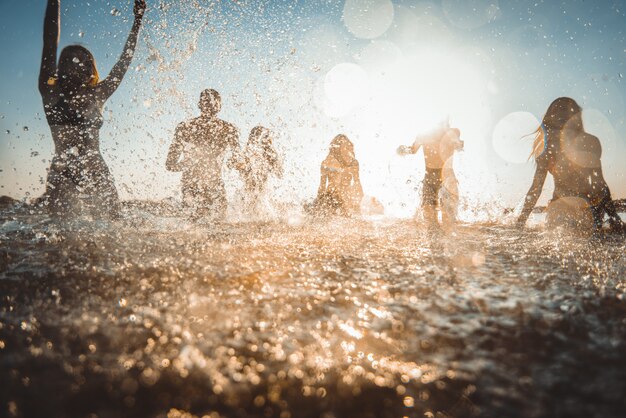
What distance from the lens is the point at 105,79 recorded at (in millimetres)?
3881

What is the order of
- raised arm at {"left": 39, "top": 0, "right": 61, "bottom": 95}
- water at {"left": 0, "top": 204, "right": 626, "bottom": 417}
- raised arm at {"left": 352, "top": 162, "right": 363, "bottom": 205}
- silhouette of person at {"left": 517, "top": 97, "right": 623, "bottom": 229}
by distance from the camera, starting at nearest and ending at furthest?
water at {"left": 0, "top": 204, "right": 626, "bottom": 417}
raised arm at {"left": 39, "top": 0, "right": 61, "bottom": 95}
silhouette of person at {"left": 517, "top": 97, "right": 623, "bottom": 229}
raised arm at {"left": 352, "top": 162, "right": 363, "bottom": 205}

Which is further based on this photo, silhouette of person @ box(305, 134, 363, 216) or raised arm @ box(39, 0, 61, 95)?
silhouette of person @ box(305, 134, 363, 216)

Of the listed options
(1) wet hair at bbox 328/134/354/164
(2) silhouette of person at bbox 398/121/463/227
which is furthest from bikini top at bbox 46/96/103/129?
(2) silhouette of person at bbox 398/121/463/227

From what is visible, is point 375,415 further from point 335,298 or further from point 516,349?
point 335,298

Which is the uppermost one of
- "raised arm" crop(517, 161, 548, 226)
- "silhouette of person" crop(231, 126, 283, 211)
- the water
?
"silhouette of person" crop(231, 126, 283, 211)

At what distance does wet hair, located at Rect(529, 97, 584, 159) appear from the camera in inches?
184

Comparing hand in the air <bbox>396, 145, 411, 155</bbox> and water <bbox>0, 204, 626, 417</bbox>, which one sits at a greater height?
hand in the air <bbox>396, 145, 411, 155</bbox>

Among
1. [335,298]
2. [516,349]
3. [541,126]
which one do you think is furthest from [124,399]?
[541,126]

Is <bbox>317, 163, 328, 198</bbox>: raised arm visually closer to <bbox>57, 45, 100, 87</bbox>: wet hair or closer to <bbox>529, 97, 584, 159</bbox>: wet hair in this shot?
<bbox>529, 97, 584, 159</bbox>: wet hair

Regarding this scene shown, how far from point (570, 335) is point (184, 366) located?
94 centimetres

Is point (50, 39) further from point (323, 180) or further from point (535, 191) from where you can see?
point (535, 191)

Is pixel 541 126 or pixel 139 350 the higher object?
pixel 541 126

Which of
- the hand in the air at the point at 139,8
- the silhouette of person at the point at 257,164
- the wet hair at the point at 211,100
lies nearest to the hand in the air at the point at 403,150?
the silhouette of person at the point at 257,164

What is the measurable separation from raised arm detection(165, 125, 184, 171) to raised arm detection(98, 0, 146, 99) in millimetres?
1086
